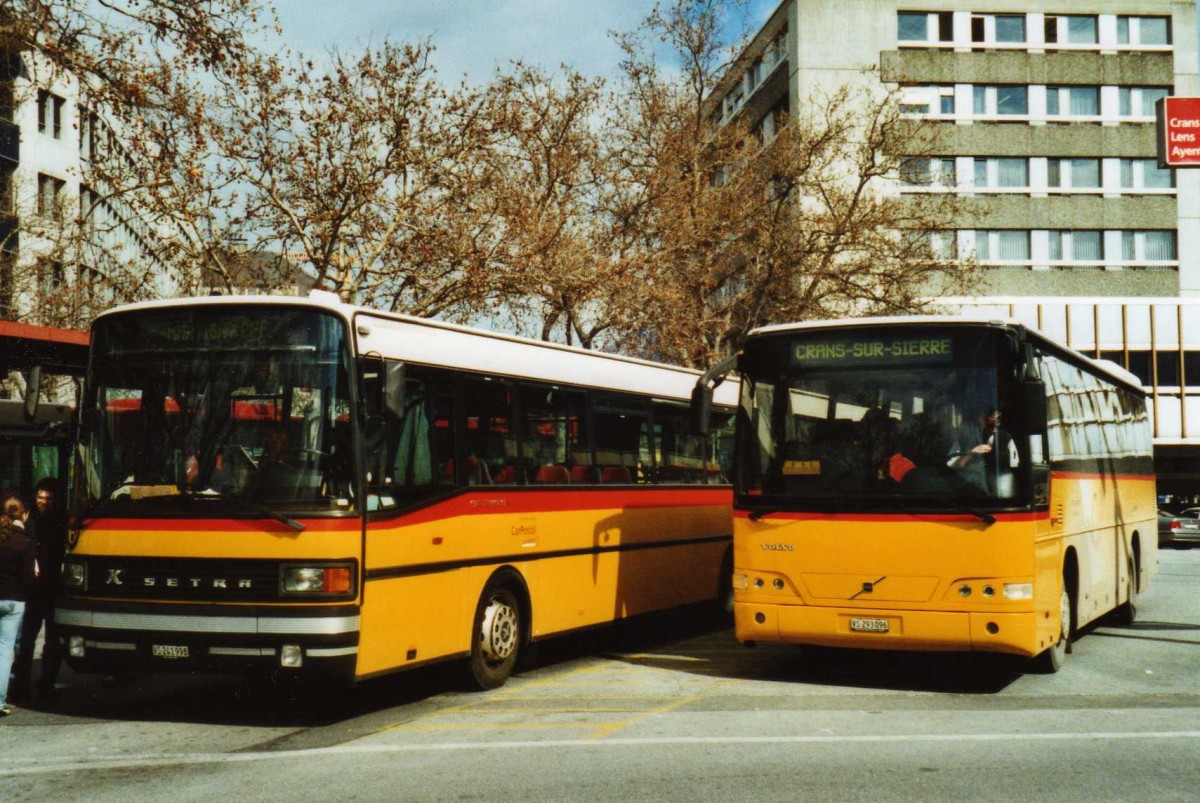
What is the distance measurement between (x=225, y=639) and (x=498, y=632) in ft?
8.99

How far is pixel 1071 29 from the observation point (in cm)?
6000

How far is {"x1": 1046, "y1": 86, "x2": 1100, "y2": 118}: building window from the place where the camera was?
Answer: 59469 mm

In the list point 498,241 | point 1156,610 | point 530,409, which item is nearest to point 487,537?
point 530,409

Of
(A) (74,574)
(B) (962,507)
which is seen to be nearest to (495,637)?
(A) (74,574)

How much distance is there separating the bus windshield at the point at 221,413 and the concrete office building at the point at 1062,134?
5137cm

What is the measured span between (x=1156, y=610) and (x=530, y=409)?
1165 centimetres

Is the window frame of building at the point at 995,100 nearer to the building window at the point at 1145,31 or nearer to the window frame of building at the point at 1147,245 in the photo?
the building window at the point at 1145,31

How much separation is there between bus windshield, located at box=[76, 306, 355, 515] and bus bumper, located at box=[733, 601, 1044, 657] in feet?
13.1

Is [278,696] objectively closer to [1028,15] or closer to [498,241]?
[498,241]

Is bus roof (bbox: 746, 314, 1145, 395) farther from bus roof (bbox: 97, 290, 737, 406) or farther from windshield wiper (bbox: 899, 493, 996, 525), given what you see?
bus roof (bbox: 97, 290, 737, 406)

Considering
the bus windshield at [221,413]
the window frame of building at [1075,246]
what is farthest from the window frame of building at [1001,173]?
the bus windshield at [221,413]

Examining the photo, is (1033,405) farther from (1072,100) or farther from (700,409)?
(1072,100)

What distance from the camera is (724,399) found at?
17141 mm

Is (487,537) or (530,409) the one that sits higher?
(530,409)
